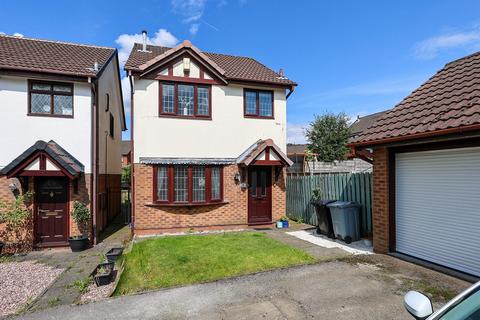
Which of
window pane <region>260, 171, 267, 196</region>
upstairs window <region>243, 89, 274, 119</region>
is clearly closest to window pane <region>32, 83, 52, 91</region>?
upstairs window <region>243, 89, 274, 119</region>

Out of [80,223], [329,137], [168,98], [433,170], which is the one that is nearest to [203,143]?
[168,98]

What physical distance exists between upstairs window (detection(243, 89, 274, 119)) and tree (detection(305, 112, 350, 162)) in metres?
18.3

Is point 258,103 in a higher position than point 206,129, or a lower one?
higher

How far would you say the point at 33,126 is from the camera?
9.66 metres

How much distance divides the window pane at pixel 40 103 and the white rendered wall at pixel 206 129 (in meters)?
2.79

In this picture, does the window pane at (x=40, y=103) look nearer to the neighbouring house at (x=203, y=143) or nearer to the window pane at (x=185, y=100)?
the neighbouring house at (x=203, y=143)

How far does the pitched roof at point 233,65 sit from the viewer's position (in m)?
11.6

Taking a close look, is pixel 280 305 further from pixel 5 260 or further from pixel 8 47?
pixel 8 47

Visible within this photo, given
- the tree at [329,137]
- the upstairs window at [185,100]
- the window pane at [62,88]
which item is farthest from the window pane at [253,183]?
the tree at [329,137]

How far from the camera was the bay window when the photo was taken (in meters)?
11.1

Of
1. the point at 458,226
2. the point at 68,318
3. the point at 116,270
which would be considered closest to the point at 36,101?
the point at 116,270

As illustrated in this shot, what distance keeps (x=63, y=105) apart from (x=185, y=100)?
13.8 feet

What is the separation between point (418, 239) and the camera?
273 inches

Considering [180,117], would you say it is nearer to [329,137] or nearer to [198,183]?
[198,183]
